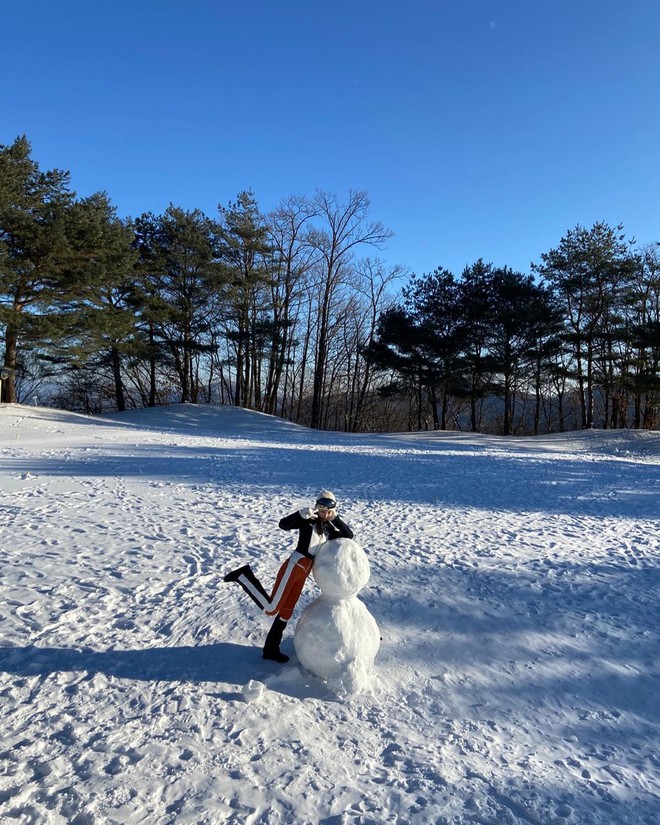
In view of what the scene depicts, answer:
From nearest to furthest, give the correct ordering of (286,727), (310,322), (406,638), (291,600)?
(286,727) < (291,600) < (406,638) < (310,322)

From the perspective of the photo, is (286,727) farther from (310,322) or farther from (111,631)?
(310,322)

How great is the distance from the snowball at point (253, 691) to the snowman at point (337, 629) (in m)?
0.30

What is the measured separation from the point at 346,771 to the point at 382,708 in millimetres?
620

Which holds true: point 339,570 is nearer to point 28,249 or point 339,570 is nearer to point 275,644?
point 275,644

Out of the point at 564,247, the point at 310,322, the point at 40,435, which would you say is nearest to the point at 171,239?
the point at 310,322

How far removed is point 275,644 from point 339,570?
2.58 feet

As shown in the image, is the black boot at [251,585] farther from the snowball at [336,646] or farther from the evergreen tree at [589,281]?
the evergreen tree at [589,281]

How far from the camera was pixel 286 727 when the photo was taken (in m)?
2.70

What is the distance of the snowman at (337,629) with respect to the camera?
3.05 meters

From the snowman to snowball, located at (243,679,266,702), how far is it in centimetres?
30

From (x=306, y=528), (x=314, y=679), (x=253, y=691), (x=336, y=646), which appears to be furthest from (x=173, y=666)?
(x=306, y=528)

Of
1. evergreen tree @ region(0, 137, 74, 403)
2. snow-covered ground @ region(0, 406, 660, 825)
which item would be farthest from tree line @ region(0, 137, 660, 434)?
snow-covered ground @ region(0, 406, 660, 825)

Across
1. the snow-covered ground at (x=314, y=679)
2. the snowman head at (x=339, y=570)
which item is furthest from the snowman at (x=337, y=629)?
the snow-covered ground at (x=314, y=679)

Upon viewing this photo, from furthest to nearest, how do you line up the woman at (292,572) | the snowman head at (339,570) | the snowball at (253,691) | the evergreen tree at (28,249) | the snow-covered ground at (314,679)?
the evergreen tree at (28,249), the woman at (292,572), the snowman head at (339,570), the snowball at (253,691), the snow-covered ground at (314,679)
